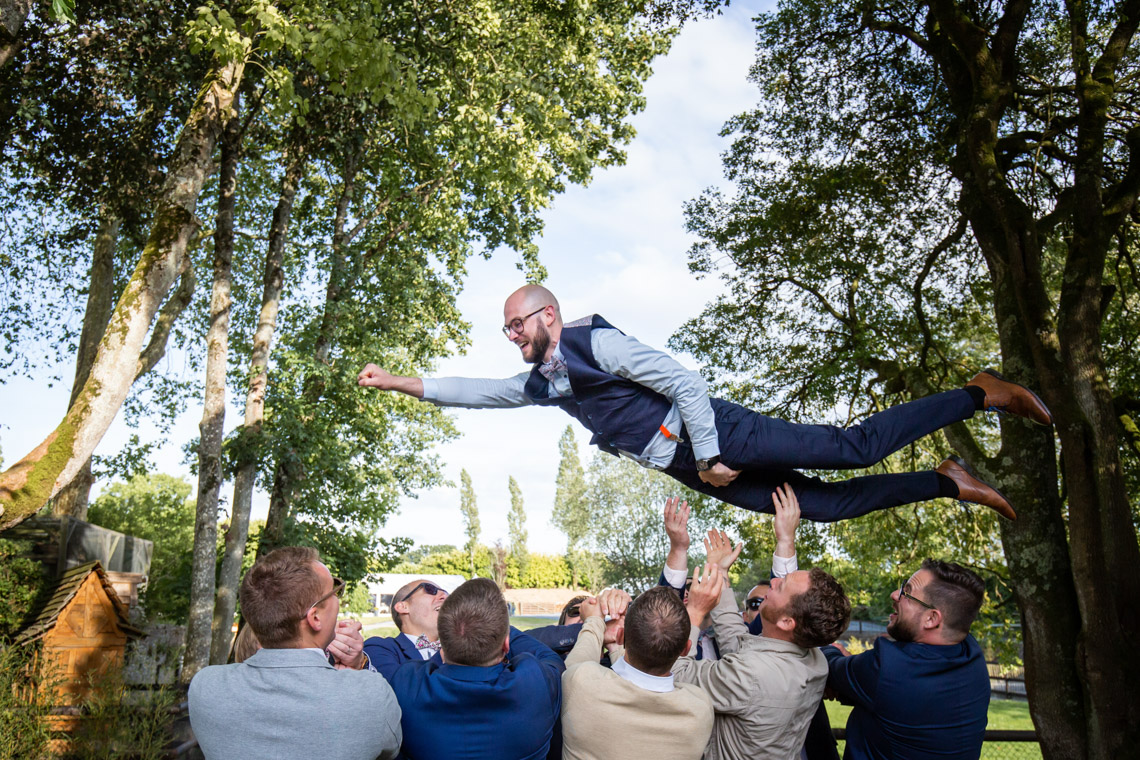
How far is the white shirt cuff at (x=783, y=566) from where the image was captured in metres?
2.99

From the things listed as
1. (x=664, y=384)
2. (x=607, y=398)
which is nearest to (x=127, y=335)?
(x=607, y=398)

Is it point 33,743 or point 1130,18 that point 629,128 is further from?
point 33,743

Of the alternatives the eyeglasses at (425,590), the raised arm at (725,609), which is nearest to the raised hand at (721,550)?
the raised arm at (725,609)

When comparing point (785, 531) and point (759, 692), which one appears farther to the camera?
point (785, 531)

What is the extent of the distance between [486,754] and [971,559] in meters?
11.5

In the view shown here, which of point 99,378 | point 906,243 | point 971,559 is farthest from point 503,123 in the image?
point 971,559

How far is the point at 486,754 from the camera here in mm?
2289

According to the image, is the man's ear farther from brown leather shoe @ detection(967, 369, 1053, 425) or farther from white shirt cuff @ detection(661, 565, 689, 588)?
brown leather shoe @ detection(967, 369, 1053, 425)

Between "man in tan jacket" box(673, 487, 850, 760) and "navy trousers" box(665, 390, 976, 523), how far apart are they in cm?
91

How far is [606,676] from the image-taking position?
2.45m

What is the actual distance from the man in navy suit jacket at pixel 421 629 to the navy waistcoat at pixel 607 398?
99cm

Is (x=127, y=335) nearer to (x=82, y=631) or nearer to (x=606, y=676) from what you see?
(x=82, y=631)

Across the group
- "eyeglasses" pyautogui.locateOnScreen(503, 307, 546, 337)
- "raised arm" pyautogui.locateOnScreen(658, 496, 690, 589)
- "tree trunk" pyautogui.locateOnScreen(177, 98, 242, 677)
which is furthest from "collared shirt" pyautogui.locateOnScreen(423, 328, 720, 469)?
"tree trunk" pyautogui.locateOnScreen(177, 98, 242, 677)

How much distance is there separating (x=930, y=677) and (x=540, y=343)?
1997mm
